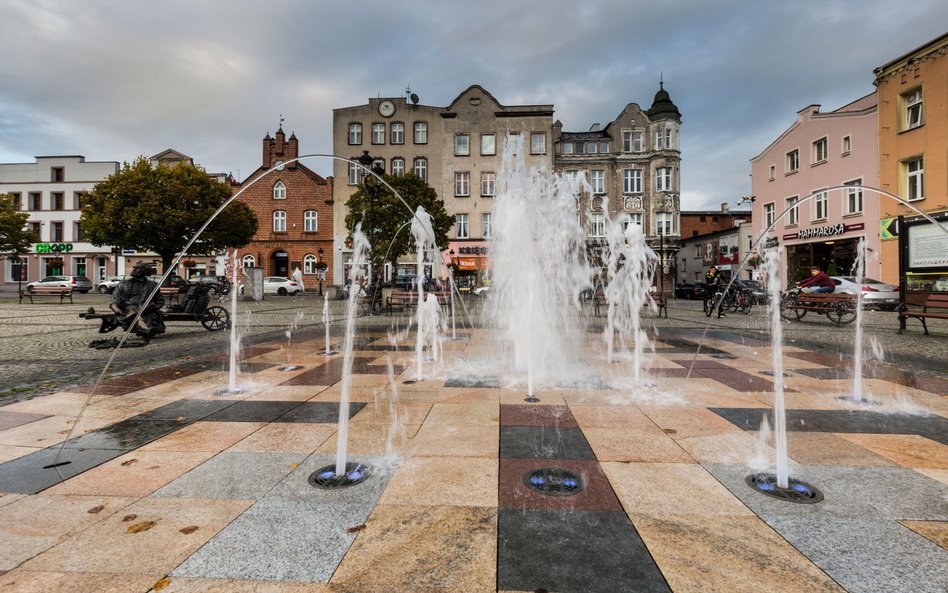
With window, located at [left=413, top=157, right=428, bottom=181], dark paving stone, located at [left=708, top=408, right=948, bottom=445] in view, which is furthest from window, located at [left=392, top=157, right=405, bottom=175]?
dark paving stone, located at [left=708, top=408, right=948, bottom=445]

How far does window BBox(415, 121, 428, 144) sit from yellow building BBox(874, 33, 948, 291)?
91.4 feet

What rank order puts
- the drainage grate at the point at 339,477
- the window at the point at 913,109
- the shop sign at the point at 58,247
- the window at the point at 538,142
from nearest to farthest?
the drainage grate at the point at 339,477 < the window at the point at 913,109 < the window at the point at 538,142 < the shop sign at the point at 58,247

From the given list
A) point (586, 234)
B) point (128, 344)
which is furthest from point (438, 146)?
point (128, 344)

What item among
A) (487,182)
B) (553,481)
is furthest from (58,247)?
(553,481)

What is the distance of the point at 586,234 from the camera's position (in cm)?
3841

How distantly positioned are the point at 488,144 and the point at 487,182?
9.90 ft

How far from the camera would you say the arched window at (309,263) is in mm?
→ 38438

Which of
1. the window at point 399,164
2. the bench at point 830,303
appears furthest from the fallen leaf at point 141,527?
the window at point 399,164

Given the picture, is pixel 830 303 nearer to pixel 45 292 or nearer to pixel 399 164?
pixel 399 164

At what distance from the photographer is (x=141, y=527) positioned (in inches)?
92.4

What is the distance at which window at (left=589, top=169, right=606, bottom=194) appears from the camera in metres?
38.6

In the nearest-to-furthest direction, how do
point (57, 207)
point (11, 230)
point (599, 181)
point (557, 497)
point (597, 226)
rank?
1. point (557, 497)
2. point (11, 230)
3. point (599, 181)
4. point (597, 226)
5. point (57, 207)

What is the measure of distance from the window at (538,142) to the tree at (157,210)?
22391 millimetres

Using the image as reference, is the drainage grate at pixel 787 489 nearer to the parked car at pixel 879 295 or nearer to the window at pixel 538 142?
the parked car at pixel 879 295
